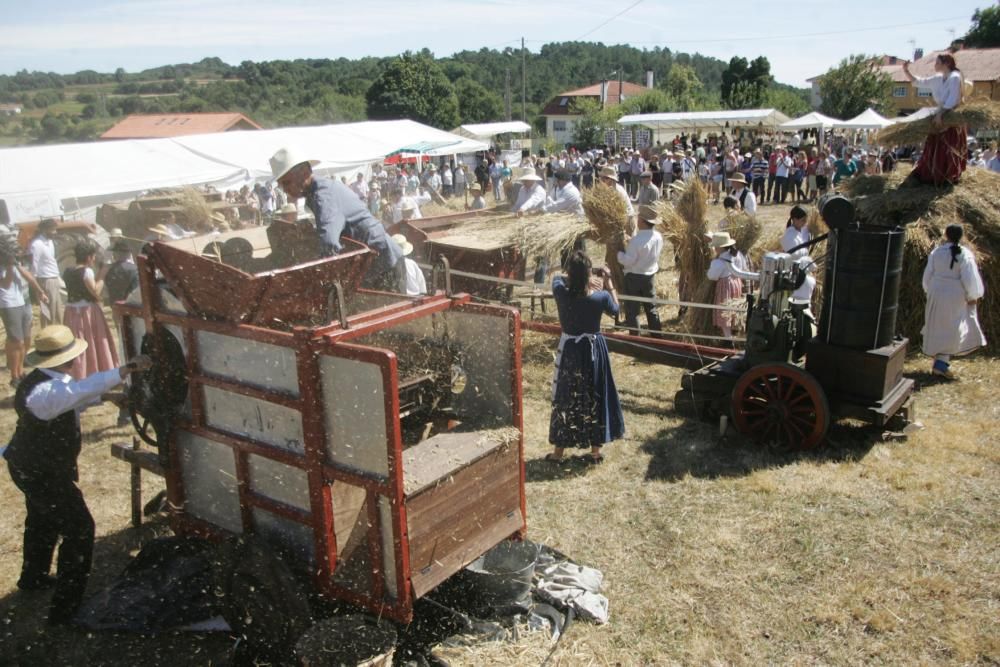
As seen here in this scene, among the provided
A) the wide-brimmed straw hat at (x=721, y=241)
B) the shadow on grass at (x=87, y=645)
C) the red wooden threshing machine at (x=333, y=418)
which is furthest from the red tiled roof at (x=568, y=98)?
the shadow on grass at (x=87, y=645)

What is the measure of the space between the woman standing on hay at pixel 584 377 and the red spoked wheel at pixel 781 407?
39.4 inches

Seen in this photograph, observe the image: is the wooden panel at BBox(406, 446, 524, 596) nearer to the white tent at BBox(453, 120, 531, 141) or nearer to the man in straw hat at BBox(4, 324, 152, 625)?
the man in straw hat at BBox(4, 324, 152, 625)

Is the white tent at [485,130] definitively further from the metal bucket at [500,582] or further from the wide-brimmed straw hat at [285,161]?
the metal bucket at [500,582]

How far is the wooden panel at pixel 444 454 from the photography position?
3.40m

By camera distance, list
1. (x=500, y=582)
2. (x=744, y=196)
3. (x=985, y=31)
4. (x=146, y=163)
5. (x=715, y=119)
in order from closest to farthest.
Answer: (x=500, y=582)
(x=744, y=196)
(x=146, y=163)
(x=715, y=119)
(x=985, y=31)

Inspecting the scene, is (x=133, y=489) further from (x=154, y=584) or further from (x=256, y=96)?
(x=256, y=96)

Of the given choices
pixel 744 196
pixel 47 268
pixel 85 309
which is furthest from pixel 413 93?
pixel 85 309

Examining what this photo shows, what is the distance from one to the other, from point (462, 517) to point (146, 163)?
1357 centimetres

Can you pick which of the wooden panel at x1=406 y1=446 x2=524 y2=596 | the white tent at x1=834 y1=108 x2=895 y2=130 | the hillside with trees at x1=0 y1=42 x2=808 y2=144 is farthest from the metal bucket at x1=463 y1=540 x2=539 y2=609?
the hillside with trees at x1=0 y1=42 x2=808 y2=144

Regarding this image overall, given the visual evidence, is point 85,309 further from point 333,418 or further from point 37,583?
point 333,418

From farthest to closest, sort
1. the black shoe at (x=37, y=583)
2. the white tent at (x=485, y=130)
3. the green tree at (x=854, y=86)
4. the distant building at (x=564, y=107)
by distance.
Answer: the distant building at (x=564, y=107)
the green tree at (x=854, y=86)
the white tent at (x=485, y=130)
the black shoe at (x=37, y=583)

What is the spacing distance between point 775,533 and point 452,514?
89.9 inches

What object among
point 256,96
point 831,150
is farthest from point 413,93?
point 831,150

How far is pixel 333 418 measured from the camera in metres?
3.31
